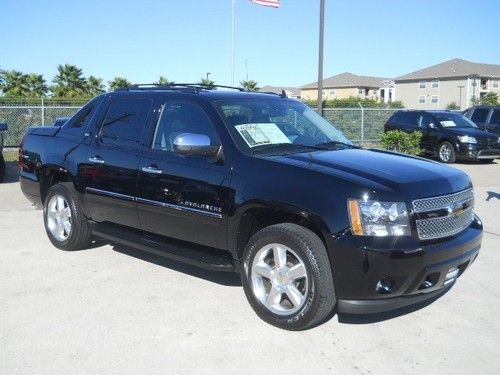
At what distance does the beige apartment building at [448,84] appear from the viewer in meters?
74.9

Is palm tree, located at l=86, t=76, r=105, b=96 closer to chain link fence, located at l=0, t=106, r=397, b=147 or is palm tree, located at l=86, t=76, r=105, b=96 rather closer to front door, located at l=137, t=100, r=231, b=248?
chain link fence, located at l=0, t=106, r=397, b=147

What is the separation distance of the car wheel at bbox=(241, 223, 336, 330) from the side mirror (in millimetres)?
822

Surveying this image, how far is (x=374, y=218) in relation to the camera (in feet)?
12.2

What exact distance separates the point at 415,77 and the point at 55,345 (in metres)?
85.1

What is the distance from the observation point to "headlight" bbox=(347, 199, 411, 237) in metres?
3.71

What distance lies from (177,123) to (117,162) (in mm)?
771

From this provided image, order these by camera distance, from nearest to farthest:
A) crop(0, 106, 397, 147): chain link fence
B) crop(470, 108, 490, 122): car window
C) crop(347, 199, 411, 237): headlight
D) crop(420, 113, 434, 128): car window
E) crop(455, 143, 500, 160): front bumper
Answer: crop(347, 199, 411, 237): headlight, crop(455, 143, 500, 160): front bumper, crop(420, 113, 434, 128): car window, crop(0, 106, 397, 147): chain link fence, crop(470, 108, 490, 122): car window

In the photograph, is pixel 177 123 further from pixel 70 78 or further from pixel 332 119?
pixel 70 78

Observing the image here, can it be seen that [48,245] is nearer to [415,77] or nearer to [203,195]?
[203,195]

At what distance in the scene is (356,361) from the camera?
12.0 ft

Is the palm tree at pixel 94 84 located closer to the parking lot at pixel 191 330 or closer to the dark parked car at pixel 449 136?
the dark parked car at pixel 449 136

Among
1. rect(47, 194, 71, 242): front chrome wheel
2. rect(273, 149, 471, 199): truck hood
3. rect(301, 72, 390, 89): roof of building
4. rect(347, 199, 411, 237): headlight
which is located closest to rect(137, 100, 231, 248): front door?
rect(273, 149, 471, 199): truck hood

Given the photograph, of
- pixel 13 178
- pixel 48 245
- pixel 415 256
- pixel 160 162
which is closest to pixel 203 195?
pixel 160 162

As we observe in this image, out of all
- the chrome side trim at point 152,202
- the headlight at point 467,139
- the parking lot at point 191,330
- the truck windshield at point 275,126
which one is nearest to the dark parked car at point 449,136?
the headlight at point 467,139
